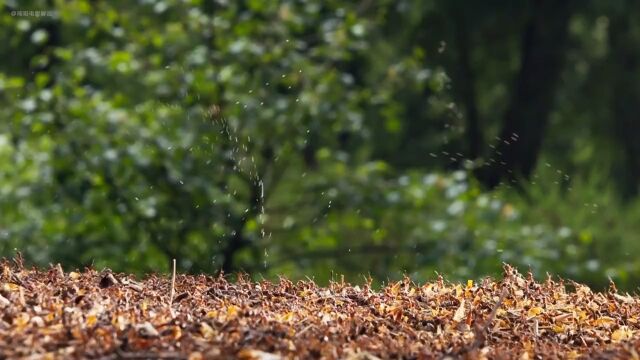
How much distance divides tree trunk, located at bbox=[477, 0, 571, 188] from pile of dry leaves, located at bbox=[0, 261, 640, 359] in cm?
876

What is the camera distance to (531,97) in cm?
1252

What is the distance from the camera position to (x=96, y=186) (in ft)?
23.0

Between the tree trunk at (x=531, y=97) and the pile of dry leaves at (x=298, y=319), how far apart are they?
8.76 metres

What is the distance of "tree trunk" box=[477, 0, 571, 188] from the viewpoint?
39.2 feet

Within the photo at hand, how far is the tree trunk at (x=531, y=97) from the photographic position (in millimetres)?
11961

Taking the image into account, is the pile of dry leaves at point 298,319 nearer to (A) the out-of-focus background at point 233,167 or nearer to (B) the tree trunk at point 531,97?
(A) the out-of-focus background at point 233,167

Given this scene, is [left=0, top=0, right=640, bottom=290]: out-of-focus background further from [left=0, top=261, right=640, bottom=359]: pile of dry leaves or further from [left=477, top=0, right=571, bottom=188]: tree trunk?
[left=0, top=261, right=640, bottom=359]: pile of dry leaves

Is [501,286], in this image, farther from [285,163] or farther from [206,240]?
[285,163]

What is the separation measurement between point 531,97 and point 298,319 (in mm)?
10335

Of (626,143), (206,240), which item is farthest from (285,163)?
(626,143)
